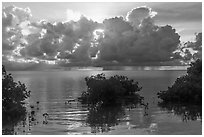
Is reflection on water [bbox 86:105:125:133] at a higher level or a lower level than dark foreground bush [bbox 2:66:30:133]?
lower

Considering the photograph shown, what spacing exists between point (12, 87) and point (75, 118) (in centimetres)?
1586

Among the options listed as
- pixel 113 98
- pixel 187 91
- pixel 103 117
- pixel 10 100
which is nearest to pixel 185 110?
pixel 187 91

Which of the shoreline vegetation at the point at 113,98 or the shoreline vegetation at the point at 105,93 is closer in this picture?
the shoreline vegetation at the point at 113,98

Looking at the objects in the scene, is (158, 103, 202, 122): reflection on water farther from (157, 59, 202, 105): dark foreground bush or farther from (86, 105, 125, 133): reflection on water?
(86, 105, 125, 133): reflection on water

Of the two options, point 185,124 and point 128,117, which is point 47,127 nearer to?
point 128,117

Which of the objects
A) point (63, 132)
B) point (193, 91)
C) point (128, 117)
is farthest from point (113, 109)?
point (63, 132)

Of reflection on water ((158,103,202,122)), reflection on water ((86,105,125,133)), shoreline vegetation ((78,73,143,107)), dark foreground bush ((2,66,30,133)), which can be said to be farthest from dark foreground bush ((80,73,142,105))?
dark foreground bush ((2,66,30,133))

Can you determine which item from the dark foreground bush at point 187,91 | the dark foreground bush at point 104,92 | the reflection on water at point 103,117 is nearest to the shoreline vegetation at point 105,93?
the dark foreground bush at point 104,92

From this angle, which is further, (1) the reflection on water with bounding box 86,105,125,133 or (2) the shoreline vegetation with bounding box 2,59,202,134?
(2) the shoreline vegetation with bounding box 2,59,202,134

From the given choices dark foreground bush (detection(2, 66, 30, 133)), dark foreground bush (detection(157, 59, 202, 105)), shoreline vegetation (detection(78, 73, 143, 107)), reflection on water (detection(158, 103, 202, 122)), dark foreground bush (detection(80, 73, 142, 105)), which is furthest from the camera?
dark foreground bush (detection(80, 73, 142, 105))

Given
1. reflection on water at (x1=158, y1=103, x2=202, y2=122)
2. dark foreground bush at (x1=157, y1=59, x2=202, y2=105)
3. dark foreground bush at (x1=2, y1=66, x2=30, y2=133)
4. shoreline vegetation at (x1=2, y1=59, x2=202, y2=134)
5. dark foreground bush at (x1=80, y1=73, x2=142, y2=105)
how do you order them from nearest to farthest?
dark foreground bush at (x1=2, y1=66, x2=30, y2=133) < shoreline vegetation at (x1=2, y1=59, x2=202, y2=134) < reflection on water at (x1=158, y1=103, x2=202, y2=122) < dark foreground bush at (x1=157, y1=59, x2=202, y2=105) < dark foreground bush at (x1=80, y1=73, x2=142, y2=105)

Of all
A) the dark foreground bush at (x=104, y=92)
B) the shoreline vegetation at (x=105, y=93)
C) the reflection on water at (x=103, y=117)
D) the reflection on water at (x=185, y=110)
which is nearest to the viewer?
the reflection on water at (x=103, y=117)

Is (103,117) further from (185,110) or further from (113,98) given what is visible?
(113,98)

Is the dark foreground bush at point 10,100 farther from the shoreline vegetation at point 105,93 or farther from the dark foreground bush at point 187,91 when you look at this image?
the dark foreground bush at point 187,91
